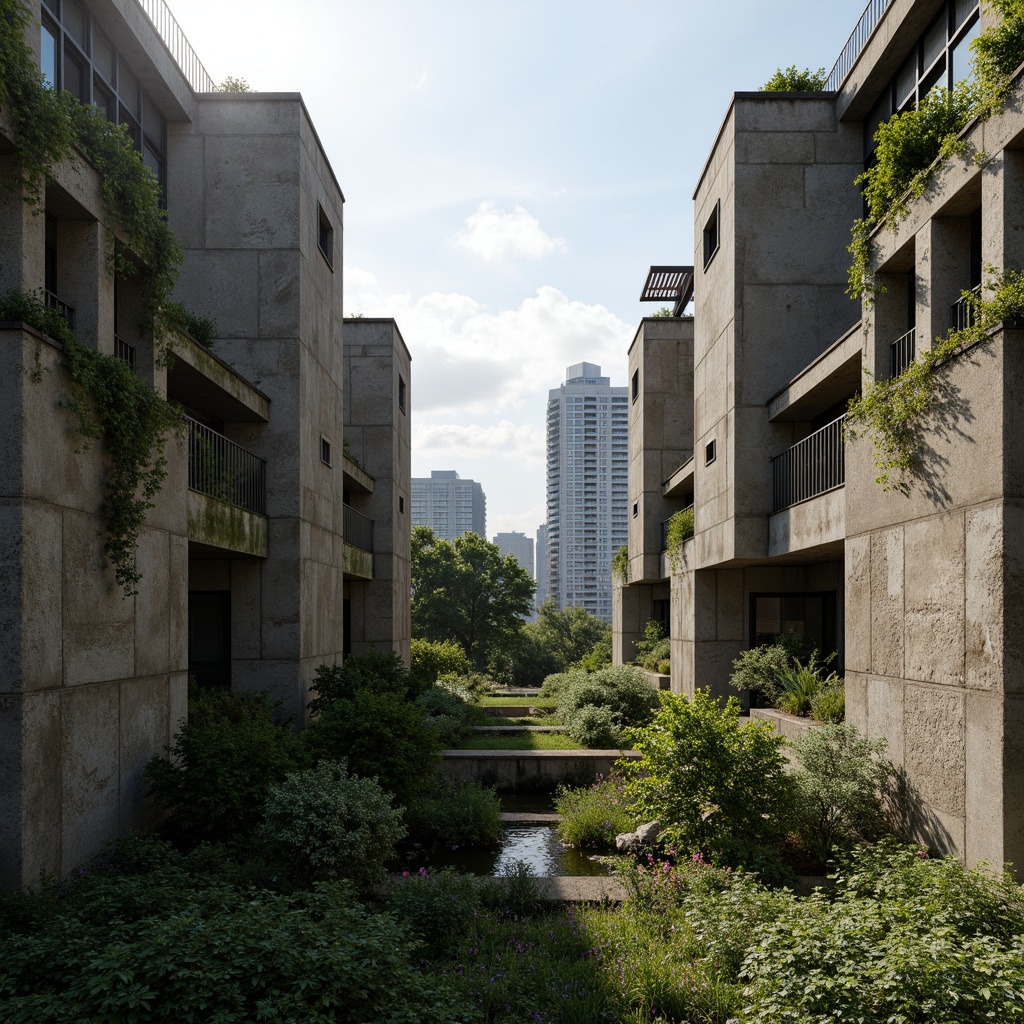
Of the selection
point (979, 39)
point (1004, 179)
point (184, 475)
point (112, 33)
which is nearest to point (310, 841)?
point (184, 475)

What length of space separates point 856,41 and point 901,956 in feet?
48.1

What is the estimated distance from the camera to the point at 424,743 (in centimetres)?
1105

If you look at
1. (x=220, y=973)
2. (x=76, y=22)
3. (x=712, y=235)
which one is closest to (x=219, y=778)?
(x=220, y=973)

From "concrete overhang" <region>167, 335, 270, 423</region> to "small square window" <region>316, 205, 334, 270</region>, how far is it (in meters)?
4.30

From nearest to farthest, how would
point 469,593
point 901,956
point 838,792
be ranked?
point 901,956 < point 838,792 < point 469,593

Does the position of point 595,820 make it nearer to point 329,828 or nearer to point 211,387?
point 329,828

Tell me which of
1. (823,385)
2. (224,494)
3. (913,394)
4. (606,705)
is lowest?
(606,705)

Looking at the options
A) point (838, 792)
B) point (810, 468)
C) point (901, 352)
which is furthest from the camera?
point (810, 468)

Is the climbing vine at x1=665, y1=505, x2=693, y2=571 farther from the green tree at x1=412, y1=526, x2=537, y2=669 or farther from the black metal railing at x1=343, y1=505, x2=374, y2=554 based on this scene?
the green tree at x1=412, y1=526, x2=537, y2=669

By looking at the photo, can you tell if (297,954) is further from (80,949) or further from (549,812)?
(549,812)

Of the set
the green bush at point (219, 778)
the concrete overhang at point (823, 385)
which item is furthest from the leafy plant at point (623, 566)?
the green bush at point (219, 778)

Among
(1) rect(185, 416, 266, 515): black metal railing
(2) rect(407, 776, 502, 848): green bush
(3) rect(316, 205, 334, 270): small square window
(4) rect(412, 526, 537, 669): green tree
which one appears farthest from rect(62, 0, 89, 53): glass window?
(4) rect(412, 526, 537, 669): green tree

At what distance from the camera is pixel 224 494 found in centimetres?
1259

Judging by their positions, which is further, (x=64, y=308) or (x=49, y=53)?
(x=49, y=53)
